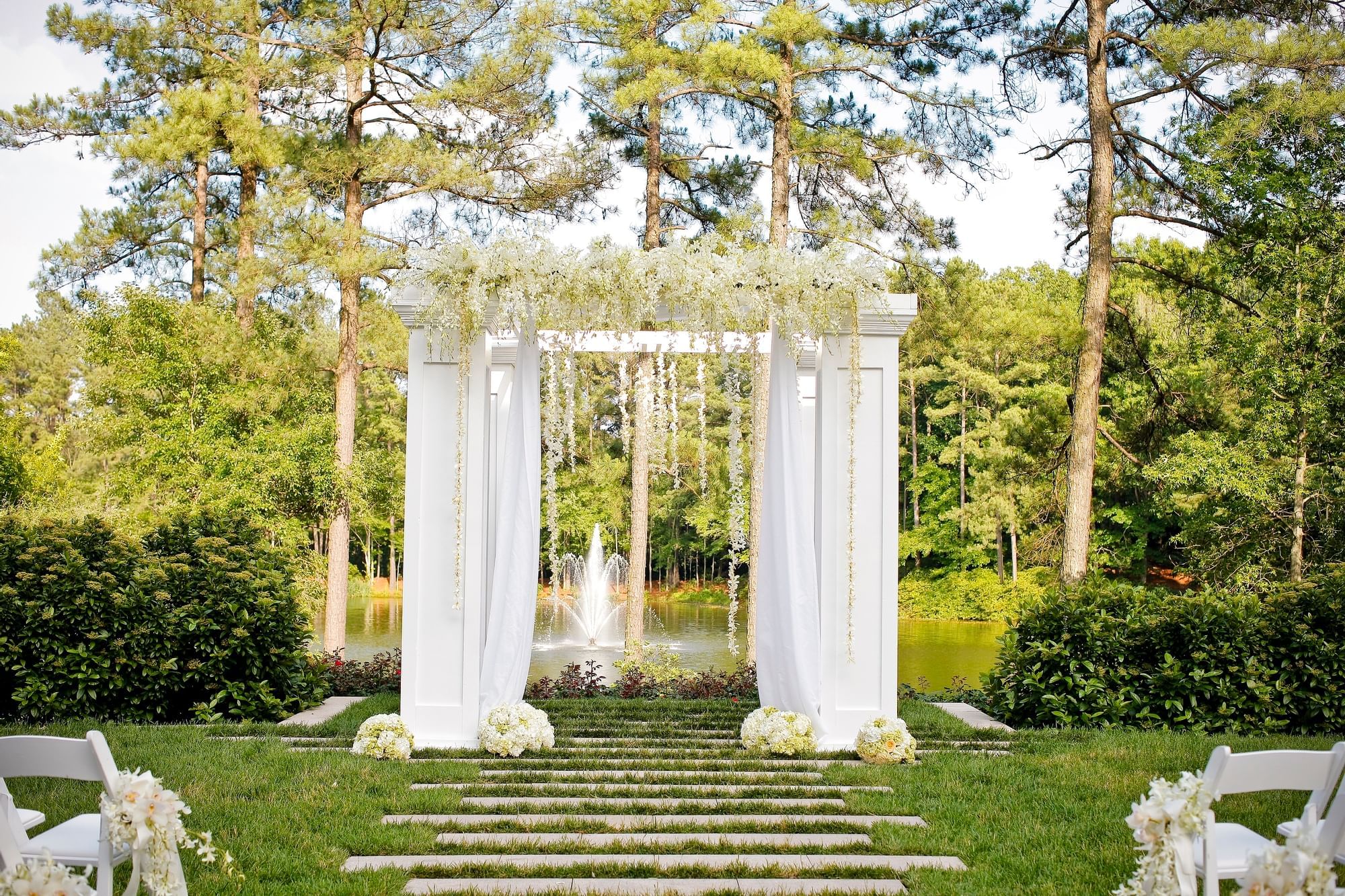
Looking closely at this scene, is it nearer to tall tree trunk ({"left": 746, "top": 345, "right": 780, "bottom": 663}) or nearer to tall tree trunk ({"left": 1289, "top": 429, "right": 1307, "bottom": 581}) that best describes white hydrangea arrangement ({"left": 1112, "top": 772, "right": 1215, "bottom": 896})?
tall tree trunk ({"left": 746, "top": 345, "right": 780, "bottom": 663})

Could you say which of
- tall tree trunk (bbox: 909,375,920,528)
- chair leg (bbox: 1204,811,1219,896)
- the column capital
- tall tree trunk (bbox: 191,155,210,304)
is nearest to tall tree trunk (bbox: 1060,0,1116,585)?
the column capital

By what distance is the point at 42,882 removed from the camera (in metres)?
2.38

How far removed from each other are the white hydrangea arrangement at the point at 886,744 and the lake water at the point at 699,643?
16.8 ft

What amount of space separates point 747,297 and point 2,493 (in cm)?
1342

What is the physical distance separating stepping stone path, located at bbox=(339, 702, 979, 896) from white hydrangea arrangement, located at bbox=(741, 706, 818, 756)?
0.09m

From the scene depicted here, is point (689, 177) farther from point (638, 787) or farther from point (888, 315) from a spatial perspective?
point (638, 787)

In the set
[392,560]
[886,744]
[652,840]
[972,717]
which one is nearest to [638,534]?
[972,717]

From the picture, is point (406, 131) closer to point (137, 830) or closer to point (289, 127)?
point (289, 127)

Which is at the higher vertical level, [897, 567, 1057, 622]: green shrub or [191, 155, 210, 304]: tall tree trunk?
[191, 155, 210, 304]: tall tree trunk

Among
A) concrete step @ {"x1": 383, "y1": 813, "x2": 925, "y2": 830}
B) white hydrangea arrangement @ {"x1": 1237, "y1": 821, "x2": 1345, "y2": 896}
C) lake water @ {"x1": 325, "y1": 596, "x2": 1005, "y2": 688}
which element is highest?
white hydrangea arrangement @ {"x1": 1237, "y1": 821, "x2": 1345, "y2": 896}

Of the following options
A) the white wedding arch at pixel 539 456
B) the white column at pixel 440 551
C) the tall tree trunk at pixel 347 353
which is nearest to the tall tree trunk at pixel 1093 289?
the white wedding arch at pixel 539 456

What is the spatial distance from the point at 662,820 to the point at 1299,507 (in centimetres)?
999

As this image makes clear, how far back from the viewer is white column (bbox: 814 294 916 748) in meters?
6.59

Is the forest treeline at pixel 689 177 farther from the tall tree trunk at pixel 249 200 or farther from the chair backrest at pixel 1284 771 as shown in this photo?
the chair backrest at pixel 1284 771
